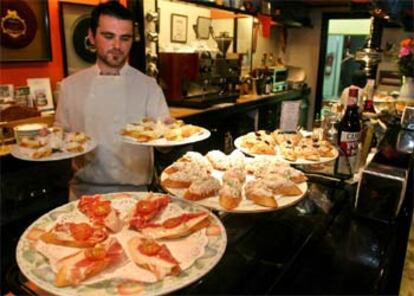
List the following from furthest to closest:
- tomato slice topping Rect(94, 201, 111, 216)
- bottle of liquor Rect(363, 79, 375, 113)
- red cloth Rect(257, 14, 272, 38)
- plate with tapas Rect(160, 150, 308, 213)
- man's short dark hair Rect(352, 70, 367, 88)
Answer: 1. red cloth Rect(257, 14, 272, 38)
2. man's short dark hair Rect(352, 70, 367, 88)
3. bottle of liquor Rect(363, 79, 375, 113)
4. plate with tapas Rect(160, 150, 308, 213)
5. tomato slice topping Rect(94, 201, 111, 216)

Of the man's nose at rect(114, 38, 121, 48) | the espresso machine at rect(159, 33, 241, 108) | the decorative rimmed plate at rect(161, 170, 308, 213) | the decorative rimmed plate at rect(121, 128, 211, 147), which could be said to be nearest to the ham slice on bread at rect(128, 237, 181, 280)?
the decorative rimmed plate at rect(161, 170, 308, 213)

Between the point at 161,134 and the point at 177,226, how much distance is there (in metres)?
0.55

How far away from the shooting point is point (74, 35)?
2.39 meters

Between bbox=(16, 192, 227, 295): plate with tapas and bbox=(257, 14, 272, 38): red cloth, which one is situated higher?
bbox=(257, 14, 272, 38): red cloth

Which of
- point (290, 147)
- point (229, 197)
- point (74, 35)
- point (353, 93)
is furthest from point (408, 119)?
point (74, 35)

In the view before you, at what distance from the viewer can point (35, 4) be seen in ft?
7.01

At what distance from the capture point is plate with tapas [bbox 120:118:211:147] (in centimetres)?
119

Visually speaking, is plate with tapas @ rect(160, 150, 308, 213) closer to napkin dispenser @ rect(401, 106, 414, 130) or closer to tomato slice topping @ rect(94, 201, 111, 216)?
tomato slice topping @ rect(94, 201, 111, 216)

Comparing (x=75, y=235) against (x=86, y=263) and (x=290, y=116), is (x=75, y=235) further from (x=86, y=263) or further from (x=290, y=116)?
(x=290, y=116)

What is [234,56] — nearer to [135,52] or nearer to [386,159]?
[135,52]

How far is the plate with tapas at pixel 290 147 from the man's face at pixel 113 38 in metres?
0.58

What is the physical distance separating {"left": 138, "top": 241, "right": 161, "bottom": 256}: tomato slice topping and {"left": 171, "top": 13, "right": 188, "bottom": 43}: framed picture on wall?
9.73 ft

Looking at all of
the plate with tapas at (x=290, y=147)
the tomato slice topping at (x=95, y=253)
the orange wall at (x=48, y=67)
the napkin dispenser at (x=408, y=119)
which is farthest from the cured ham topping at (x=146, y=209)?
the napkin dispenser at (x=408, y=119)

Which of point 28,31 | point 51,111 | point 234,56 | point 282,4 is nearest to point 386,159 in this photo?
point 51,111
